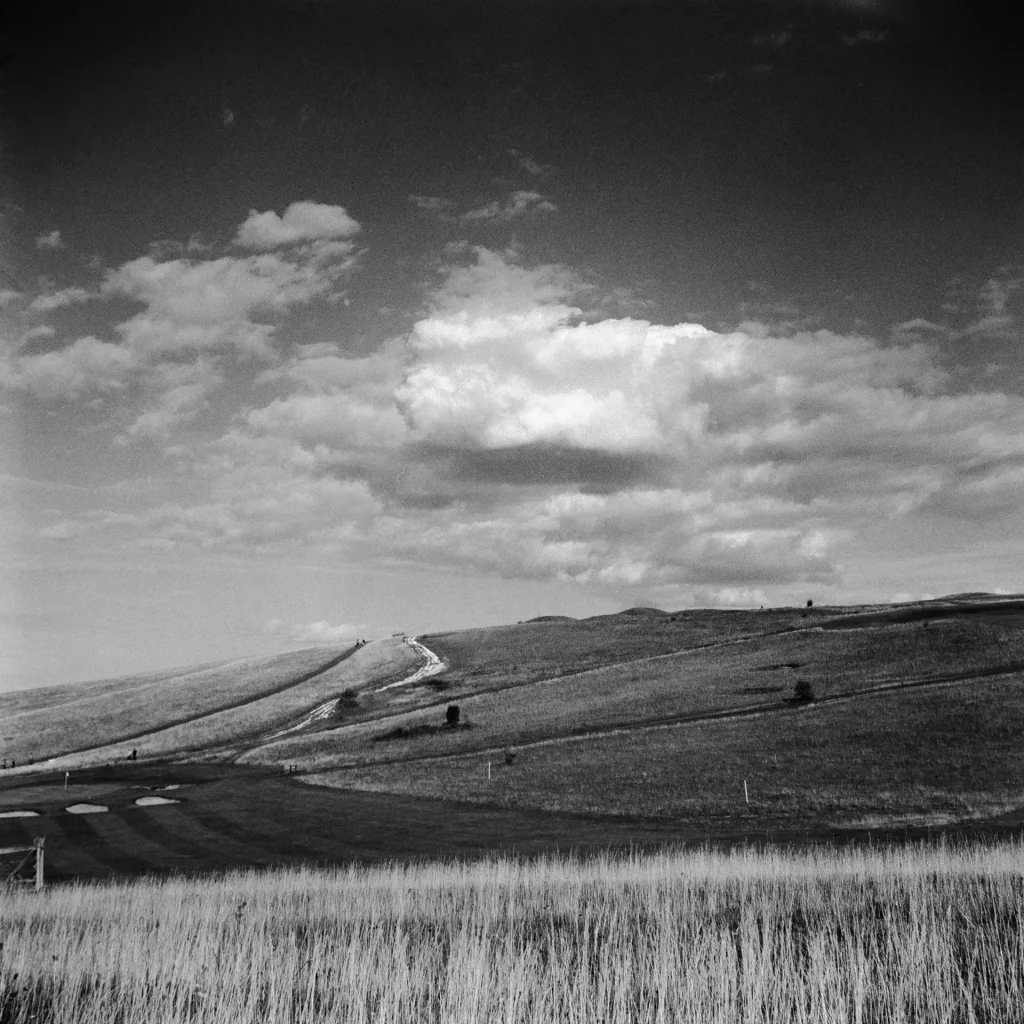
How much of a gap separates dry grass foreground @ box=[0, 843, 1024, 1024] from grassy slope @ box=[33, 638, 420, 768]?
237 ft

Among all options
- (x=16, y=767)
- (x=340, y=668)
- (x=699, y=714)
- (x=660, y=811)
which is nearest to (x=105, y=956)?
(x=660, y=811)

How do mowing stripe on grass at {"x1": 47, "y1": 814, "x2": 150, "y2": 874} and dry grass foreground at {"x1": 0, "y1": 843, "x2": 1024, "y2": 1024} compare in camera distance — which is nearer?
dry grass foreground at {"x1": 0, "y1": 843, "x2": 1024, "y2": 1024}

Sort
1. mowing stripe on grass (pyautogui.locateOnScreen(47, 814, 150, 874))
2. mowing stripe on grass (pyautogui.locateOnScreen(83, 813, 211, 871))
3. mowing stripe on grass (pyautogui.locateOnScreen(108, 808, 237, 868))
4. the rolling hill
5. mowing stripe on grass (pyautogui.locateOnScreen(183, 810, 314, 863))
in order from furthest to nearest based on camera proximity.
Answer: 1. the rolling hill
2. mowing stripe on grass (pyautogui.locateOnScreen(183, 810, 314, 863))
3. mowing stripe on grass (pyautogui.locateOnScreen(108, 808, 237, 868))
4. mowing stripe on grass (pyautogui.locateOnScreen(83, 813, 211, 871))
5. mowing stripe on grass (pyautogui.locateOnScreen(47, 814, 150, 874))

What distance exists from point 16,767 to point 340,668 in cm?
4812

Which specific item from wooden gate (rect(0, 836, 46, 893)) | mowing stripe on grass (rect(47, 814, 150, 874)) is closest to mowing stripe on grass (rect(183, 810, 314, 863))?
mowing stripe on grass (rect(47, 814, 150, 874))

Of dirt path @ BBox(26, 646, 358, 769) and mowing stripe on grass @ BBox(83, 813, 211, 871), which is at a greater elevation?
mowing stripe on grass @ BBox(83, 813, 211, 871)

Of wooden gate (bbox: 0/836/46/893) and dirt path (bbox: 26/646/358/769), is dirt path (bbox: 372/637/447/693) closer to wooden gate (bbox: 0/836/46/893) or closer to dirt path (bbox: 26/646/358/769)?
dirt path (bbox: 26/646/358/769)

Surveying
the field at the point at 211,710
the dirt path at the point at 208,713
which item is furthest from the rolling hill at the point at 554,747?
the dirt path at the point at 208,713

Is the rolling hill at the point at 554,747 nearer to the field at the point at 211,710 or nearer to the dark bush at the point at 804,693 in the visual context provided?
the dark bush at the point at 804,693

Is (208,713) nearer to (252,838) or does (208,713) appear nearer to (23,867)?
(252,838)

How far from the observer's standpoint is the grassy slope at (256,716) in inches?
3541

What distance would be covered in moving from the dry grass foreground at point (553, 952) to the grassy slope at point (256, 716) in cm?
7221

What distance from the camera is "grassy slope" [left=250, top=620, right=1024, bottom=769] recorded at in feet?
244

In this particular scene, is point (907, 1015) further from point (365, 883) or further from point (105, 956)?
point (365, 883)
